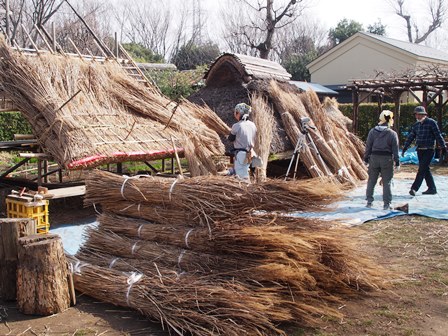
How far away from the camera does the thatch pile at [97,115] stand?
22.1ft

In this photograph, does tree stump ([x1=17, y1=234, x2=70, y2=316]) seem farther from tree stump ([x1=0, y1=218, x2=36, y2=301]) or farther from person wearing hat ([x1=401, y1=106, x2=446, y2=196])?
person wearing hat ([x1=401, y1=106, x2=446, y2=196])

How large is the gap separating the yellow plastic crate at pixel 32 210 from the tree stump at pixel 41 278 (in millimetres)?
1823

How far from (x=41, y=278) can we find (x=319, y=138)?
7475mm

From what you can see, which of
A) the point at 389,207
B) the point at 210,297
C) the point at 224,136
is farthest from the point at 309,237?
the point at 224,136

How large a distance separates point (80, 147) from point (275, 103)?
214 inches

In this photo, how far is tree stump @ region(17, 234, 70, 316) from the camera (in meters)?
3.97

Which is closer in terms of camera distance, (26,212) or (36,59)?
(26,212)

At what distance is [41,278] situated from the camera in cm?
398

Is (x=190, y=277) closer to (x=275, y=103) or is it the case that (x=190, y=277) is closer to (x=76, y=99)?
(x=76, y=99)

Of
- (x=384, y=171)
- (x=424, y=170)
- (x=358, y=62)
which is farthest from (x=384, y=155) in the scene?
(x=358, y=62)

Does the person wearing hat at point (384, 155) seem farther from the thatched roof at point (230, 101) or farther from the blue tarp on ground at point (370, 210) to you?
the thatched roof at point (230, 101)

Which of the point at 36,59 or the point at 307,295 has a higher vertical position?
the point at 36,59

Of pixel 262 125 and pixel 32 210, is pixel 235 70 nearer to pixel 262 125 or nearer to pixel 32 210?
pixel 262 125

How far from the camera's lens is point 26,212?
584cm
